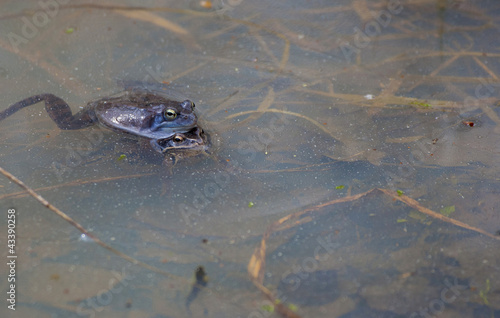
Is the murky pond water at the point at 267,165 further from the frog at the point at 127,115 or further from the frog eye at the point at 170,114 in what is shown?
the frog eye at the point at 170,114

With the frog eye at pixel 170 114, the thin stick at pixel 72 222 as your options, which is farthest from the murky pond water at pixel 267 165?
the frog eye at pixel 170 114

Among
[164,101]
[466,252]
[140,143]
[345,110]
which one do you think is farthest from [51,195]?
[466,252]

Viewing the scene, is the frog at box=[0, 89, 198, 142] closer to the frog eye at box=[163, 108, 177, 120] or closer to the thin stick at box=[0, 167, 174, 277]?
the frog eye at box=[163, 108, 177, 120]

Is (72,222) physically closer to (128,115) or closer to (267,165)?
(128,115)

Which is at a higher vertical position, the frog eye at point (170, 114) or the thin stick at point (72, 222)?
the frog eye at point (170, 114)

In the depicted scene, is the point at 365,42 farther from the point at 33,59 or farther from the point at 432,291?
the point at 33,59

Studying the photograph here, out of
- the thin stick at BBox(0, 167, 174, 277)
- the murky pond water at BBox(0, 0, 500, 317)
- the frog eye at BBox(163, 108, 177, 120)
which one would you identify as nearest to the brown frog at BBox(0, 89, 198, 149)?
the frog eye at BBox(163, 108, 177, 120)
